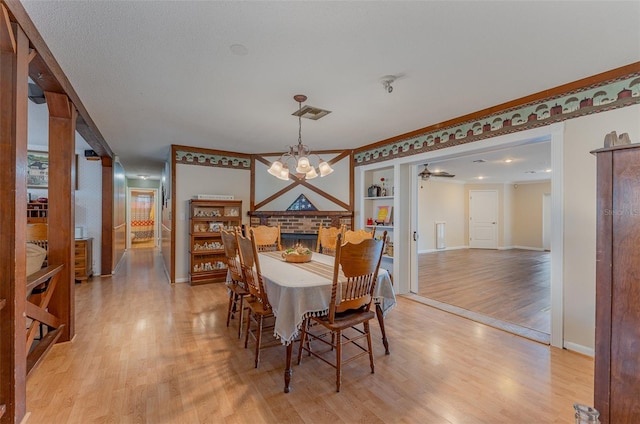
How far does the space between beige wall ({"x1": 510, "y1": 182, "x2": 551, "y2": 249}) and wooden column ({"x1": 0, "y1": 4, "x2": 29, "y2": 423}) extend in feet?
38.5

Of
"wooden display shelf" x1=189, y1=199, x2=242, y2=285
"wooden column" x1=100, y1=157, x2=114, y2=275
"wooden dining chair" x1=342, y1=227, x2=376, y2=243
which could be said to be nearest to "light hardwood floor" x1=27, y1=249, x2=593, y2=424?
"wooden dining chair" x1=342, y1=227, x2=376, y2=243

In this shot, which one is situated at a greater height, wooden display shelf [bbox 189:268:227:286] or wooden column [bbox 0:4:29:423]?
wooden column [bbox 0:4:29:423]

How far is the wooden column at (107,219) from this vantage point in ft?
18.3

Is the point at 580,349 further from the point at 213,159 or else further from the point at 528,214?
the point at 528,214

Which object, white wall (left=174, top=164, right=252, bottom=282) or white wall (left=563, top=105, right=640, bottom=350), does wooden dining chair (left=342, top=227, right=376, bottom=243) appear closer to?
white wall (left=563, top=105, right=640, bottom=350)

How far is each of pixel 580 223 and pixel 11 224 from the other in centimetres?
411

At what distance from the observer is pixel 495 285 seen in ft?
15.9

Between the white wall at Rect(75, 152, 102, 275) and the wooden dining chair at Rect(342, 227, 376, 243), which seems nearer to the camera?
the wooden dining chair at Rect(342, 227, 376, 243)

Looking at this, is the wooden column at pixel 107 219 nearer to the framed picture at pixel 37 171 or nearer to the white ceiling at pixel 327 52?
the framed picture at pixel 37 171

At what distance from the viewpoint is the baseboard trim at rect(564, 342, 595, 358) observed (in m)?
2.50

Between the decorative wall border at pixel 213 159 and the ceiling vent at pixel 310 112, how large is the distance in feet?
8.24

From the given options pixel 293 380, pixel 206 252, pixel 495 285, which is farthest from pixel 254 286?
pixel 495 285

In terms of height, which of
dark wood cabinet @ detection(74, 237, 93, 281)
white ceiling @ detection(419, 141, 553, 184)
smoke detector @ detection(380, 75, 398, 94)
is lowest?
dark wood cabinet @ detection(74, 237, 93, 281)

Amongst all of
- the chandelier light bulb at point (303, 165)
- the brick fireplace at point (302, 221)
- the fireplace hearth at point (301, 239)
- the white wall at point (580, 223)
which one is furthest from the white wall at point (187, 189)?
the white wall at point (580, 223)
